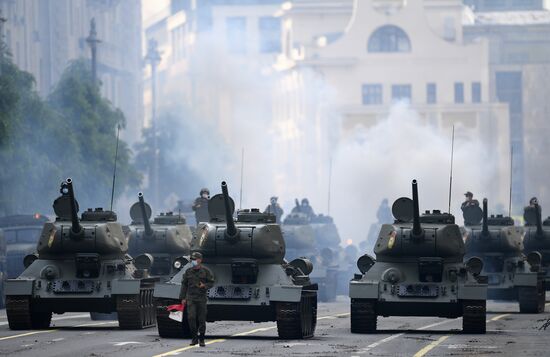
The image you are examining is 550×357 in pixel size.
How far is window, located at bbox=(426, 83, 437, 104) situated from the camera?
132 m

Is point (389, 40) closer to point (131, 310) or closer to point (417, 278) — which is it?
point (417, 278)

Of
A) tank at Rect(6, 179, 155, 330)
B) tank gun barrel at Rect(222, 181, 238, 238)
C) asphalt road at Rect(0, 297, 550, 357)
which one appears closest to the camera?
asphalt road at Rect(0, 297, 550, 357)

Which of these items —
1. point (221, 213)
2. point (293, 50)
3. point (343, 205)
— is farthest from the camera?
point (293, 50)

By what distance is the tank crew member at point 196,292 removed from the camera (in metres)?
32.6

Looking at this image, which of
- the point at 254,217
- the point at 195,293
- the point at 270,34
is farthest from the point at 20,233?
the point at 270,34

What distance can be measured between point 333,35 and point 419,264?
104071mm

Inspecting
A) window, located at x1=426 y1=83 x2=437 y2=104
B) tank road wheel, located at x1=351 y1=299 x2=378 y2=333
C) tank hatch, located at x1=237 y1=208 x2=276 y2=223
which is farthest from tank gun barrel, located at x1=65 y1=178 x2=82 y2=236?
window, located at x1=426 y1=83 x2=437 y2=104

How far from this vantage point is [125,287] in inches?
1463

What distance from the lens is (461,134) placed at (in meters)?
129

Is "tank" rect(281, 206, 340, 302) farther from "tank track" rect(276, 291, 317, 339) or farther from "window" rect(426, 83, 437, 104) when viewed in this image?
"window" rect(426, 83, 437, 104)

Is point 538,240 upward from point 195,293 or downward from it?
downward

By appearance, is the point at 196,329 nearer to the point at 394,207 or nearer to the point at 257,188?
the point at 394,207

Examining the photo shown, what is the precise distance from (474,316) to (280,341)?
3.92m

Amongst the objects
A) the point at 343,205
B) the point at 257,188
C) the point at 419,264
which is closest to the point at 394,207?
the point at 419,264
